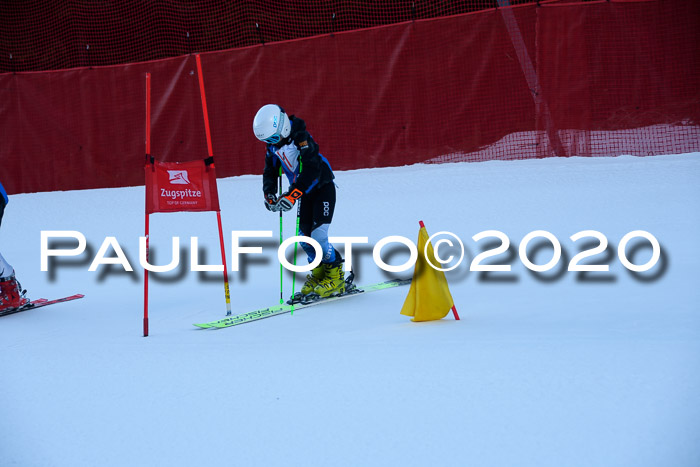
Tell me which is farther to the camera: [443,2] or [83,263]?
[443,2]

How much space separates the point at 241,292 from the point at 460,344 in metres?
2.92

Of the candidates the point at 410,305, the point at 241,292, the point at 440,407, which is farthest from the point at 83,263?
the point at 440,407

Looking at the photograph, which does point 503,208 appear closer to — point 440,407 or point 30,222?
point 440,407

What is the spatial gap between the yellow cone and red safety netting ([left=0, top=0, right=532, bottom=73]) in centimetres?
960

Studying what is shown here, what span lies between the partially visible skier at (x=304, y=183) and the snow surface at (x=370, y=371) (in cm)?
35

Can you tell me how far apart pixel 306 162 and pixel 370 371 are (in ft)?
7.86

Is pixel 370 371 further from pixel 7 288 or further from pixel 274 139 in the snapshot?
pixel 7 288

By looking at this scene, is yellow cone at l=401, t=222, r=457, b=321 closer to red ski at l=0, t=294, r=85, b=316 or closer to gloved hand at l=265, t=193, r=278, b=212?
gloved hand at l=265, t=193, r=278, b=212

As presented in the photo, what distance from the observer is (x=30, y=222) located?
10602 millimetres

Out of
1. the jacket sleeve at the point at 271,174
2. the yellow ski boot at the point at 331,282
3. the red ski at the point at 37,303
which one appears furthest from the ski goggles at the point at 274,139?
the red ski at the point at 37,303

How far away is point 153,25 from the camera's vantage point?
14734 millimetres

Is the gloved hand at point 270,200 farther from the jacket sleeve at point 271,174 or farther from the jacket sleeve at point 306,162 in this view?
the jacket sleeve at point 306,162

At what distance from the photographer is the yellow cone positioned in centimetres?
429

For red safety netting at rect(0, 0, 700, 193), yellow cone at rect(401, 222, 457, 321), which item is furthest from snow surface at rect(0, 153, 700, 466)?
red safety netting at rect(0, 0, 700, 193)
